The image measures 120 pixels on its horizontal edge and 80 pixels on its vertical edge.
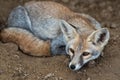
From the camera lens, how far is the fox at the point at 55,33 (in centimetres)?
619

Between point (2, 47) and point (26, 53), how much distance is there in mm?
422

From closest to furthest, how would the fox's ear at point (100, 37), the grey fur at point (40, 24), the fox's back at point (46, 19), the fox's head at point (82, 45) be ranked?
the fox's head at point (82, 45), the fox's ear at point (100, 37), the grey fur at point (40, 24), the fox's back at point (46, 19)

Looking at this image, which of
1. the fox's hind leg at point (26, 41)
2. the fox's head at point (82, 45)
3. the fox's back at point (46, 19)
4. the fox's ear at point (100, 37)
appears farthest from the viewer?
the fox's back at point (46, 19)

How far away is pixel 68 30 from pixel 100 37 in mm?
535

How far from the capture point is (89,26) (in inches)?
268

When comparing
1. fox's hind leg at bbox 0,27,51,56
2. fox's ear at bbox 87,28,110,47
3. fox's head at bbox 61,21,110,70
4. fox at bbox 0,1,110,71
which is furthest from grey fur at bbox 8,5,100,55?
fox's ear at bbox 87,28,110,47

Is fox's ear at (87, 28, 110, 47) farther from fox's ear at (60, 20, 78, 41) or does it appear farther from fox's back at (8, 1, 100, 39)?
fox's back at (8, 1, 100, 39)

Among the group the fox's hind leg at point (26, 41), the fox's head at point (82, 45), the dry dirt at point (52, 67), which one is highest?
the fox's head at point (82, 45)

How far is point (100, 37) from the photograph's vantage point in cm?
626

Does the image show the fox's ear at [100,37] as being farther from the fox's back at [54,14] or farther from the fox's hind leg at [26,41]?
the fox's hind leg at [26,41]

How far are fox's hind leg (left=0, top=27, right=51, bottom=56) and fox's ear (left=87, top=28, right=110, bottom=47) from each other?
2.94ft

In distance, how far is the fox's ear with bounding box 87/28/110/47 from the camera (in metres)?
6.14

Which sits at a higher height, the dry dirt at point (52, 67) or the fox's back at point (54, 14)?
the fox's back at point (54, 14)

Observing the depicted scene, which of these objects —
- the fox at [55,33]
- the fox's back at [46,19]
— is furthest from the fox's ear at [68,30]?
the fox's back at [46,19]
